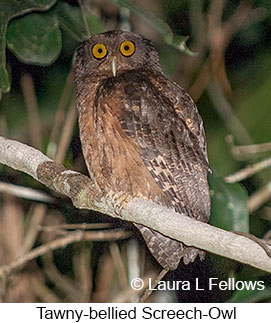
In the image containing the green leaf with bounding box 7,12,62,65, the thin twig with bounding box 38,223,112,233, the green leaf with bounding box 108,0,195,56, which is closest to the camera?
the green leaf with bounding box 108,0,195,56

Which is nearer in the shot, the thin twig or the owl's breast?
the owl's breast

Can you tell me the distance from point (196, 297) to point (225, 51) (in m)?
1.37

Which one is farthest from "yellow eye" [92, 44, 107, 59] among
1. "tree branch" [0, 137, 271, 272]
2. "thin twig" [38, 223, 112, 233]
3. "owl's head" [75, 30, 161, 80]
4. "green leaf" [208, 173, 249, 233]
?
"thin twig" [38, 223, 112, 233]

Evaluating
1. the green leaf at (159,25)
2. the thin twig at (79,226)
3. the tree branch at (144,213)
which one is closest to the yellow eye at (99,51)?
the green leaf at (159,25)

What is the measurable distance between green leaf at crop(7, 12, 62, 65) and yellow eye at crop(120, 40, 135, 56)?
28 centimetres

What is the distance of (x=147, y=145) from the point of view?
2172mm

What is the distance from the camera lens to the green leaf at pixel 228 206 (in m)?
2.25

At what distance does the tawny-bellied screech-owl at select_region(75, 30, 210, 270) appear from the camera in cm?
216

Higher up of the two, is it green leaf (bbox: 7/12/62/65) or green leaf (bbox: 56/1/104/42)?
green leaf (bbox: 56/1/104/42)

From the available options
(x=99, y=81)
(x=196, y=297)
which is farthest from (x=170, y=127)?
(x=196, y=297)

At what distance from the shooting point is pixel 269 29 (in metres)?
3.12

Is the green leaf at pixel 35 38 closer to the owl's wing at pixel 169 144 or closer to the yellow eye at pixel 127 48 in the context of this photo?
the yellow eye at pixel 127 48

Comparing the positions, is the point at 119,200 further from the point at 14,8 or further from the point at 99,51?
the point at 14,8

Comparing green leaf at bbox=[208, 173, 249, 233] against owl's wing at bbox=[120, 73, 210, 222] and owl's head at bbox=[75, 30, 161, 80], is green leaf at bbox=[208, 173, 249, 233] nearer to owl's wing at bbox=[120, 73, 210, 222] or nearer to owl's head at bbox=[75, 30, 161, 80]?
owl's wing at bbox=[120, 73, 210, 222]
